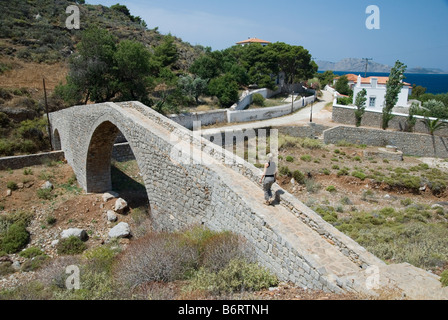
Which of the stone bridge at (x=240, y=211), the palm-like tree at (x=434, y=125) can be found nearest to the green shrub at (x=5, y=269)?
the stone bridge at (x=240, y=211)

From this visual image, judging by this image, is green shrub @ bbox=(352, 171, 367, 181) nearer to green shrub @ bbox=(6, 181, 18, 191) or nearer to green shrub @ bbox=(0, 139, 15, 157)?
green shrub @ bbox=(6, 181, 18, 191)

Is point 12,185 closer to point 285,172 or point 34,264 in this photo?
point 34,264

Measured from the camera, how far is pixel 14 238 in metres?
11.4

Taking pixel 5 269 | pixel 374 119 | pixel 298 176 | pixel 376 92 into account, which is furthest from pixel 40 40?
pixel 376 92

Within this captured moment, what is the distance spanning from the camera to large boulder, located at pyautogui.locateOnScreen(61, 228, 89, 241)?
38.7ft

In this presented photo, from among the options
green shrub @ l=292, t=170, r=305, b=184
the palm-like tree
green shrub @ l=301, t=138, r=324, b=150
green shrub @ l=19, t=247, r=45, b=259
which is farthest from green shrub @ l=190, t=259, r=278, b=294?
the palm-like tree

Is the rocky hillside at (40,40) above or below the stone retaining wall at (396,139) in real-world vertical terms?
above

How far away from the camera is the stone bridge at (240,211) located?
512cm

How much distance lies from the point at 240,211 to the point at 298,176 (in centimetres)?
973

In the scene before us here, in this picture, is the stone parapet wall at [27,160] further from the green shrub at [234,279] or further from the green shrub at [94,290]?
the green shrub at [234,279]

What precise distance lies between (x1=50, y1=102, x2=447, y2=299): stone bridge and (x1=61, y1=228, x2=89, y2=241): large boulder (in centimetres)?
372

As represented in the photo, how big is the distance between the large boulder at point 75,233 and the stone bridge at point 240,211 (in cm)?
372

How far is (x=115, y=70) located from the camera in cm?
1928
